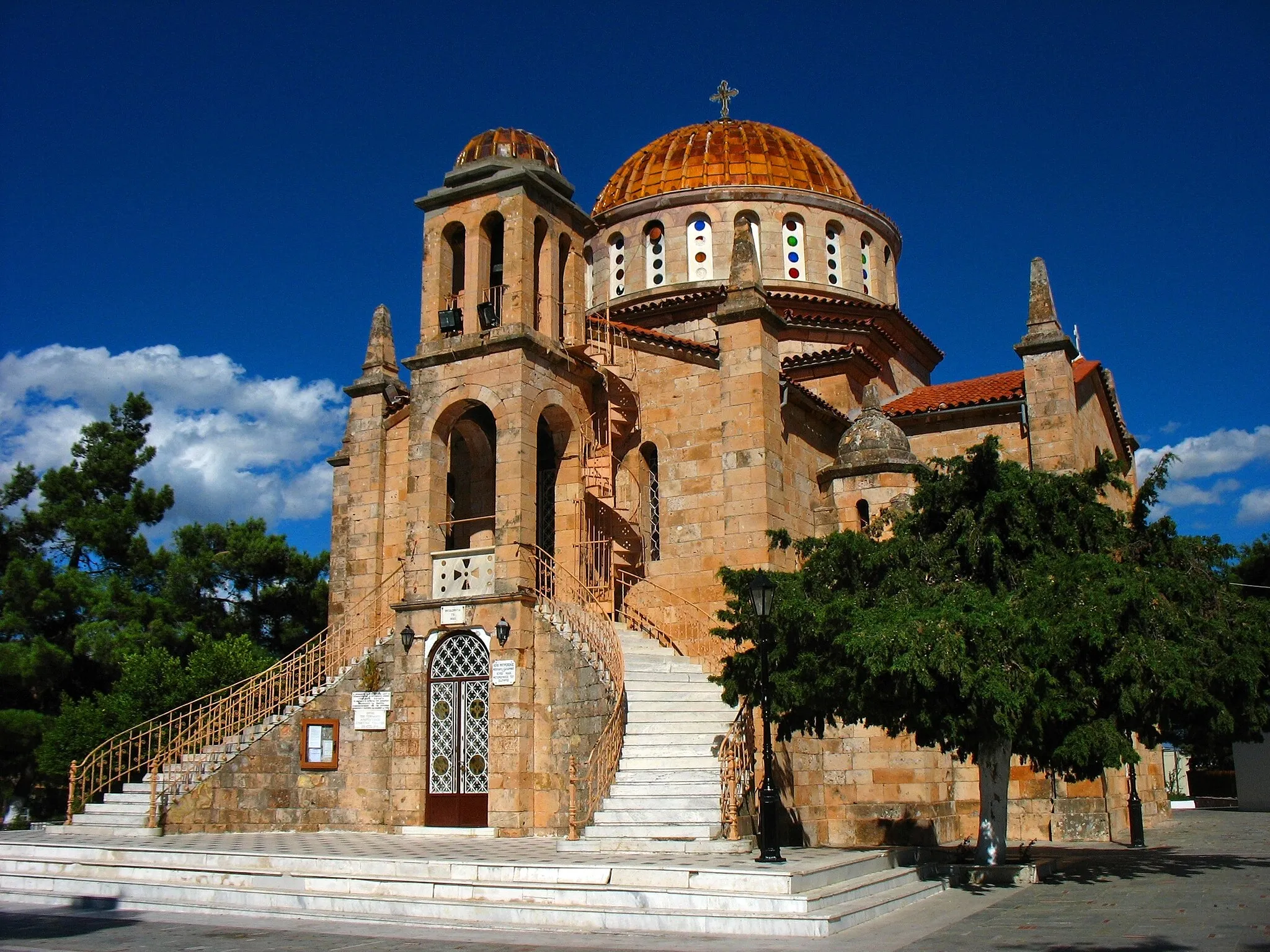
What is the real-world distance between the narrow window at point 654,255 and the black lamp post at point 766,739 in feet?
49.1

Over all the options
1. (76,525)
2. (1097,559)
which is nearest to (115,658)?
(76,525)

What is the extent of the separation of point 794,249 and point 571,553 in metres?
11.4

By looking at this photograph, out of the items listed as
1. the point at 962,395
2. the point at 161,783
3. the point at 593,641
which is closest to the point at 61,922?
the point at 161,783

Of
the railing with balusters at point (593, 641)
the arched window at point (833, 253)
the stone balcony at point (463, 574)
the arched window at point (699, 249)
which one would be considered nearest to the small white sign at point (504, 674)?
the railing with balusters at point (593, 641)

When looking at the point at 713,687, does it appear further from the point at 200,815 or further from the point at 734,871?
the point at 200,815

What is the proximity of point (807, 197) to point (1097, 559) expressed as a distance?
56.8ft

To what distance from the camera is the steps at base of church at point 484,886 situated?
415 inches

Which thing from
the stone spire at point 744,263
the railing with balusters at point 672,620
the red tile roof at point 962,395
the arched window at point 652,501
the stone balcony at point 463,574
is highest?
the stone spire at point 744,263

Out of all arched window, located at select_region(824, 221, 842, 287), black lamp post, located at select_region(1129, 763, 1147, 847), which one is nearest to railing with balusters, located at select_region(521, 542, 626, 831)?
black lamp post, located at select_region(1129, 763, 1147, 847)

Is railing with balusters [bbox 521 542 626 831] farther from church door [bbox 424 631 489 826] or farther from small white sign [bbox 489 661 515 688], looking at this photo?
church door [bbox 424 631 489 826]

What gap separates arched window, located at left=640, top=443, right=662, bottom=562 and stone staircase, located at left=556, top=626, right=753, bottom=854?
2.50m

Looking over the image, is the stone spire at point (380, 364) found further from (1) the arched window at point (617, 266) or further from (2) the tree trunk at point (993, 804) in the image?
(2) the tree trunk at point (993, 804)

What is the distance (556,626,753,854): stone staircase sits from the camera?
13.8m

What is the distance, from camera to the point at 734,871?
10.9m
